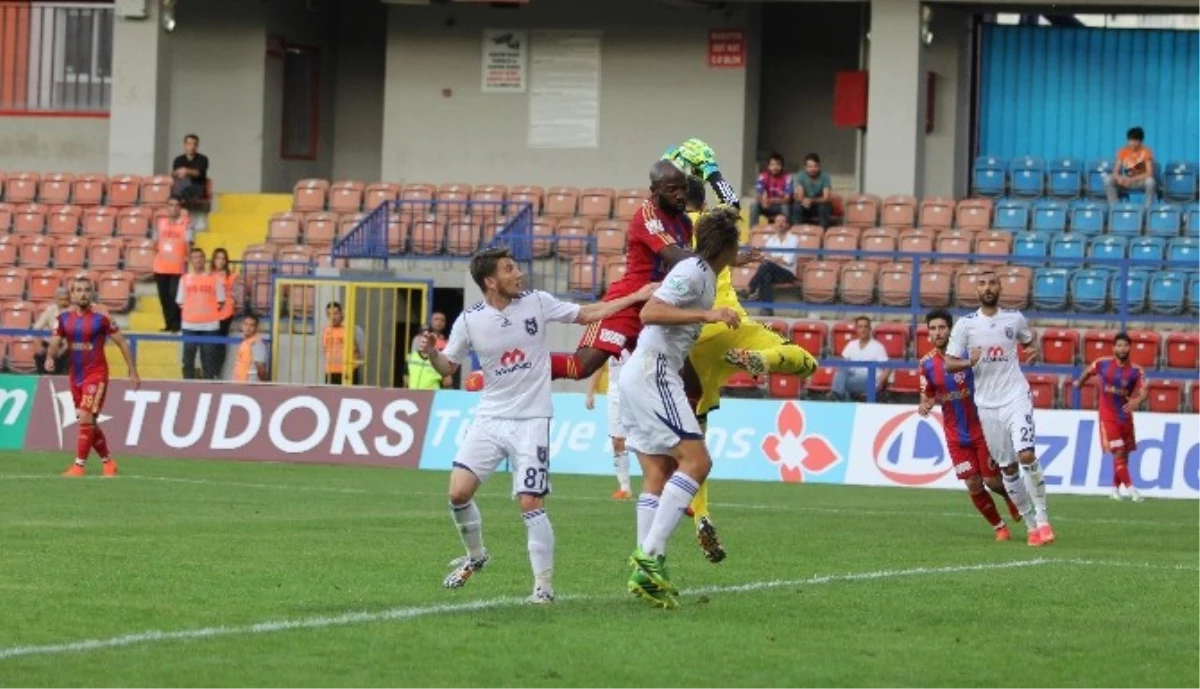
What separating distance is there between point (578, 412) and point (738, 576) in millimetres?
14243

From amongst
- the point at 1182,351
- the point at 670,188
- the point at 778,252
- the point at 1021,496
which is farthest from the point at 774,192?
the point at 670,188

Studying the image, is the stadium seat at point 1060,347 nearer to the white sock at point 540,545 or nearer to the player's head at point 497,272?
the player's head at point 497,272

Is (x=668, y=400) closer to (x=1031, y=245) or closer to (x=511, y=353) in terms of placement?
(x=511, y=353)

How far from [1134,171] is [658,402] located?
71.5 feet

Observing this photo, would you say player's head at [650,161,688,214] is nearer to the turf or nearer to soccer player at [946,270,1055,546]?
the turf

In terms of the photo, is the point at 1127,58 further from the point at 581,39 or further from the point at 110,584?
the point at 110,584

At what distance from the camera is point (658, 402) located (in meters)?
12.9

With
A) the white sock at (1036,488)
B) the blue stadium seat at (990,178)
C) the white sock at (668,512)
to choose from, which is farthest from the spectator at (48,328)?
the white sock at (668,512)

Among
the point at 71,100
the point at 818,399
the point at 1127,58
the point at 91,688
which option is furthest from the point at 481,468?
the point at 71,100

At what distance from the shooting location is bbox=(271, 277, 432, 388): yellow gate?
3123cm

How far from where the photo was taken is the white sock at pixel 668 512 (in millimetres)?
12461

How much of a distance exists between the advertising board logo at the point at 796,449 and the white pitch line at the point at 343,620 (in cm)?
1248

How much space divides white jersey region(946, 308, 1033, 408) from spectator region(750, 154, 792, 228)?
14.0m

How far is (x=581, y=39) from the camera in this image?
127 ft
